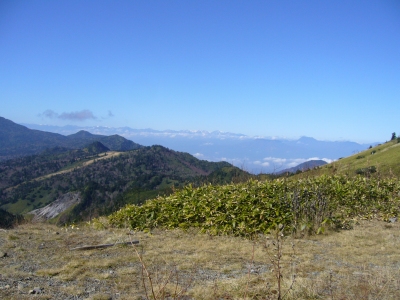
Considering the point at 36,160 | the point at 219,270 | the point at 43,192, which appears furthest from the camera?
the point at 36,160

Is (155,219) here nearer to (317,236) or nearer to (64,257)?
(64,257)

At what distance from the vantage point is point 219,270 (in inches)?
188

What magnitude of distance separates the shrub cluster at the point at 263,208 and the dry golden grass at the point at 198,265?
40cm

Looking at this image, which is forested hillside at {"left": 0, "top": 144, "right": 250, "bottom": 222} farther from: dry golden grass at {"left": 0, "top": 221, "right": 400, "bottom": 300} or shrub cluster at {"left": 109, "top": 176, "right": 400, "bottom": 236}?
dry golden grass at {"left": 0, "top": 221, "right": 400, "bottom": 300}

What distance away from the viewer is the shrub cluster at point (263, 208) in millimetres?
7289

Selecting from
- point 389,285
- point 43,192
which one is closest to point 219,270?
point 389,285

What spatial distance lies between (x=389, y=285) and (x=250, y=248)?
101 inches

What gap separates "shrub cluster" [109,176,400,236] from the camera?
729 cm

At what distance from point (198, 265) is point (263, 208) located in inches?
118

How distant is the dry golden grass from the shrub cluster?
40 cm

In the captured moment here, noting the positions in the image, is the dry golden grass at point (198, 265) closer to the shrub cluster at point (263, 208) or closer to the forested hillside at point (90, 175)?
the shrub cluster at point (263, 208)

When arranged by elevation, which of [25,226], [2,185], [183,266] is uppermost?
[183,266]

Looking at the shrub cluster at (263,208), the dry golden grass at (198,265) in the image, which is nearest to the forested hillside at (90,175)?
the shrub cluster at (263,208)

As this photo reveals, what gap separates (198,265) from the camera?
16.4ft
